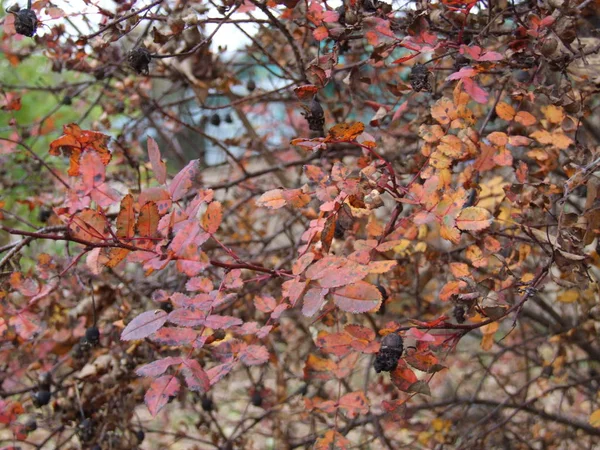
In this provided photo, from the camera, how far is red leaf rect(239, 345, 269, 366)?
3.77 ft

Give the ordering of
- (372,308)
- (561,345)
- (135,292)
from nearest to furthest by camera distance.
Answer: (372,308)
(135,292)
(561,345)

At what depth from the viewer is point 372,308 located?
1038 millimetres

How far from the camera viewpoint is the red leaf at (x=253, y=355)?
1148mm

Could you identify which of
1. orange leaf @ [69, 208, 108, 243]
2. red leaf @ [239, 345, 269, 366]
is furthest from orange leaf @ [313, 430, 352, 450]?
orange leaf @ [69, 208, 108, 243]

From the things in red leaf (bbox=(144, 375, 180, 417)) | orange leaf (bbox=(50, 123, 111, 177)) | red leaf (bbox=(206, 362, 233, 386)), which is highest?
orange leaf (bbox=(50, 123, 111, 177))

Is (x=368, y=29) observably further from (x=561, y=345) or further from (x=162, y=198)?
(x=561, y=345)

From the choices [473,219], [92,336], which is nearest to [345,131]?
[473,219]

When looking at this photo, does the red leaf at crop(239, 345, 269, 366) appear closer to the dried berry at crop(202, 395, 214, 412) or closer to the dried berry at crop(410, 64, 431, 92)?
the dried berry at crop(410, 64, 431, 92)

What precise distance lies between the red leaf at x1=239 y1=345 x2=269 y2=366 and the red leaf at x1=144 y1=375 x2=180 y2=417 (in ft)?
0.43

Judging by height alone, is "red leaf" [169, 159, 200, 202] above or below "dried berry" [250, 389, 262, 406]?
above

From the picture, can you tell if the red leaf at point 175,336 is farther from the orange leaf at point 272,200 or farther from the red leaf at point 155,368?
the orange leaf at point 272,200

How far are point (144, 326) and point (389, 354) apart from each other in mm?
387

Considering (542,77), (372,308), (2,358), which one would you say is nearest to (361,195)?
(372,308)

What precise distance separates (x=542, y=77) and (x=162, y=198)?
807 mm
